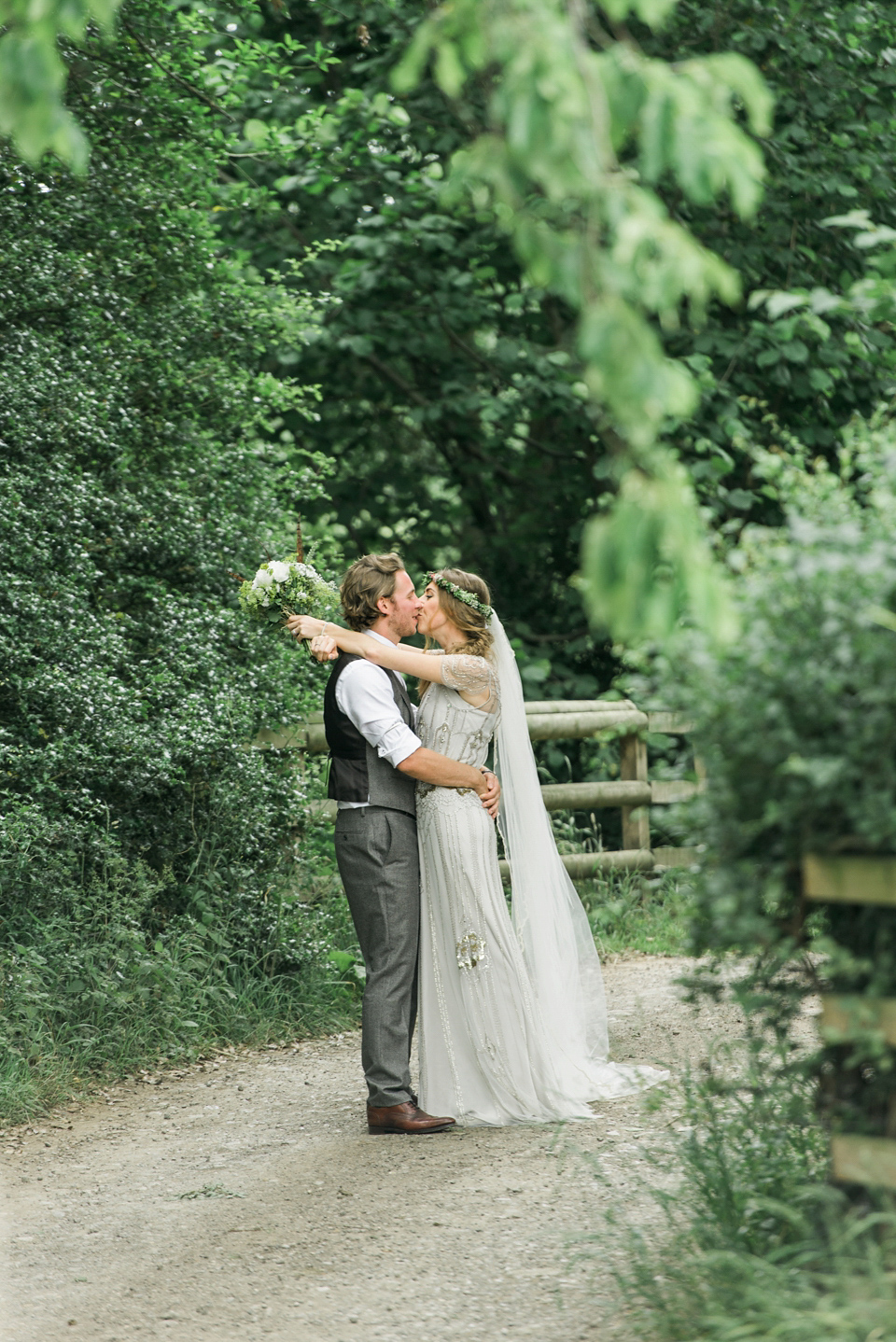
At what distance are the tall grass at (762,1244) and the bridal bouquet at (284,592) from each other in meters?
2.56

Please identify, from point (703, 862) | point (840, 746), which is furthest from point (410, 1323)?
point (840, 746)

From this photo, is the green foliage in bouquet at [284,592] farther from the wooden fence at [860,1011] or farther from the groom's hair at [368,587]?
the wooden fence at [860,1011]

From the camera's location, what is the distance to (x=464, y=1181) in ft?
14.2

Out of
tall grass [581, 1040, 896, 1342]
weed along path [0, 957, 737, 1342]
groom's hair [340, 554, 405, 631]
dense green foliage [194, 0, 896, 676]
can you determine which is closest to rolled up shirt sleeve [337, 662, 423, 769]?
groom's hair [340, 554, 405, 631]

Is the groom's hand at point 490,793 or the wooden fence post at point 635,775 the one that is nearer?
the groom's hand at point 490,793

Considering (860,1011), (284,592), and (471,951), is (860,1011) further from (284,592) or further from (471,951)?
(284,592)

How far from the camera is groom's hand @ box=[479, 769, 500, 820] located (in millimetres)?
5234

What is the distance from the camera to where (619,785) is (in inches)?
363

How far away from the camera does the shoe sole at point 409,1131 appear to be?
4.91m

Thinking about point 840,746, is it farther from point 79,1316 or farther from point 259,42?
point 259,42

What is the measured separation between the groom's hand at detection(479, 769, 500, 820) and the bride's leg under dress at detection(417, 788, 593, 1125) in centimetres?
4

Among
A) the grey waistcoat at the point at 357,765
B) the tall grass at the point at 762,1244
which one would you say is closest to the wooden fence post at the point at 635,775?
the grey waistcoat at the point at 357,765

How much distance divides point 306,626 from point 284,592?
298 mm

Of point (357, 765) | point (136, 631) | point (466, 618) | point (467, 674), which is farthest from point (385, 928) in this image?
point (136, 631)
